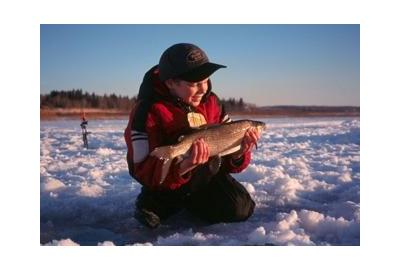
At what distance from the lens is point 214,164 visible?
281 centimetres

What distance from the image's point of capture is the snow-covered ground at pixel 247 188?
9.50ft

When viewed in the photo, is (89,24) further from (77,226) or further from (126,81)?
(77,226)

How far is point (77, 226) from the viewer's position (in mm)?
3029

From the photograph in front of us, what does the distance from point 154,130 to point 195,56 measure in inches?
19.8

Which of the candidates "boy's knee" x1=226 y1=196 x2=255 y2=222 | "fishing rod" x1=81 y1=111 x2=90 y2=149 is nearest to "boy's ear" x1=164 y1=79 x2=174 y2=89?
"boy's knee" x1=226 y1=196 x2=255 y2=222

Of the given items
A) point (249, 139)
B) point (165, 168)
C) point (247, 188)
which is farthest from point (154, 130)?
point (247, 188)

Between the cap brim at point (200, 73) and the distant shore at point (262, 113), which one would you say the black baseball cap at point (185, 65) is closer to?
the cap brim at point (200, 73)

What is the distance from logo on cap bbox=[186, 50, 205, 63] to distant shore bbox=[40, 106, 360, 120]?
2.86 feet

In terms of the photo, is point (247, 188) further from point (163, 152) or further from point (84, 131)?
point (84, 131)

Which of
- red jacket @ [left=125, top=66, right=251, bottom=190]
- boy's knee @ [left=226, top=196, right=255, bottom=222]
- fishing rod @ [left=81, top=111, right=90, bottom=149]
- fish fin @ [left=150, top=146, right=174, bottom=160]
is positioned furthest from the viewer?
fishing rod @ [left=81, top=111, right=90, bottom=149]

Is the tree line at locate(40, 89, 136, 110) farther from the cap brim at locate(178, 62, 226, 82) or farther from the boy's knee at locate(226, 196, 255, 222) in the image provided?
the boy's knee at locate(226, 196, 255, 222)

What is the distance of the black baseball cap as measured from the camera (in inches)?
109

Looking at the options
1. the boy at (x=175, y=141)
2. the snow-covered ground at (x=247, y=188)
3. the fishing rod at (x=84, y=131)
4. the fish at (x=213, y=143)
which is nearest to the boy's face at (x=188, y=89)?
the boy at (x=175, y=141)
